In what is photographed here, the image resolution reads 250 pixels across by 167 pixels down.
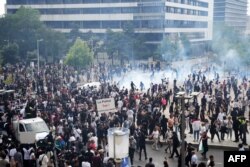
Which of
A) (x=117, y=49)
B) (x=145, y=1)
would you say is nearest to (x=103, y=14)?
(x=145, y=1)

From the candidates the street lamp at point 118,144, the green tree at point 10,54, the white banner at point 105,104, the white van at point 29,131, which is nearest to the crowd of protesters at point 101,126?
the white van at point 29,131

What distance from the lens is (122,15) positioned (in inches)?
3022

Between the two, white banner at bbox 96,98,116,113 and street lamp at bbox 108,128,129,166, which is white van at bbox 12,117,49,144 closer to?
white banner at bbox 96,98,116,113

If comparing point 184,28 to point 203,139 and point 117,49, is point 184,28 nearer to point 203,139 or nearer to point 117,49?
point 117,49

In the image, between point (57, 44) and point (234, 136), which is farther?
point (57, 44)

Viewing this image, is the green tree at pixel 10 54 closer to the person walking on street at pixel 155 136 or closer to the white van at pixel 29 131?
the white van at pixel 29 131

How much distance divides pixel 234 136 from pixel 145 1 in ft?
185

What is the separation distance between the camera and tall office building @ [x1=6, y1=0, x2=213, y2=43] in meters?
73.2

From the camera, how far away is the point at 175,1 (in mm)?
77938

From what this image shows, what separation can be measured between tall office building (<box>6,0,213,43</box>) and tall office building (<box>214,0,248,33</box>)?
52.9 meters

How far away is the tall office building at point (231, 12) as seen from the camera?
149 meters

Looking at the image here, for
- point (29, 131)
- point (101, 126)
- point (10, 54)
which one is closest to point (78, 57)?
point (10, 54)

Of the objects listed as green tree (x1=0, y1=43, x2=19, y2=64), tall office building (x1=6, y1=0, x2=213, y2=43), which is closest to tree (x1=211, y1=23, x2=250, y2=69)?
tall office building (x1=6, y1=0, x2=213, y2=43)

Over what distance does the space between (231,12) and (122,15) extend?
9262 cm
